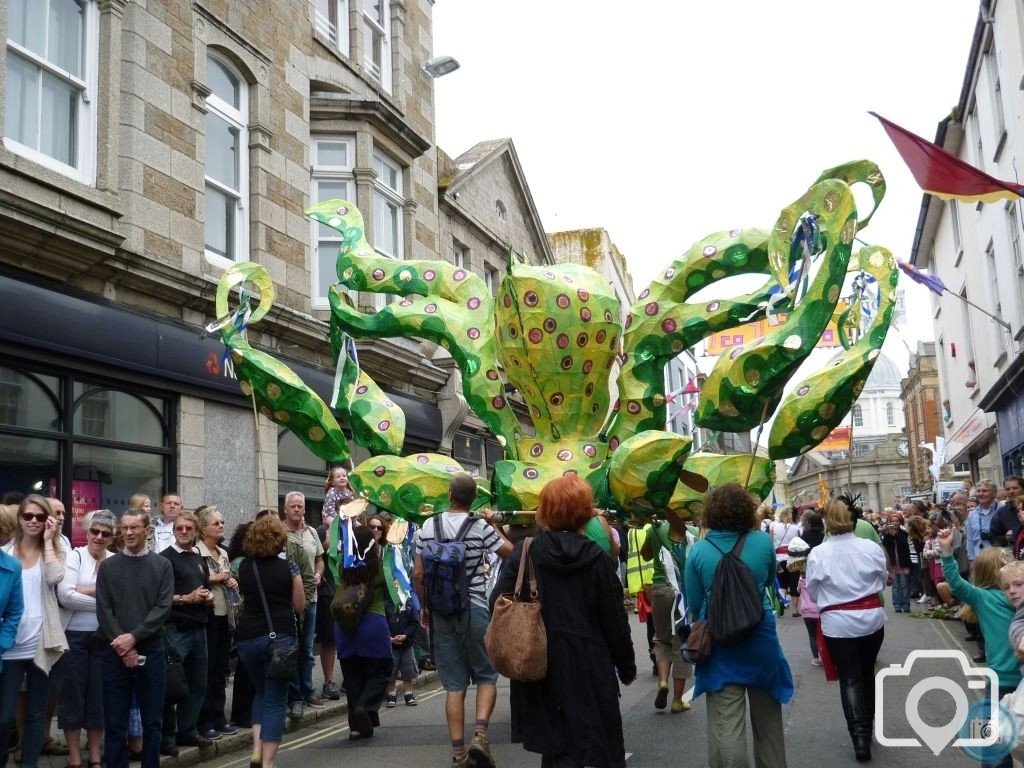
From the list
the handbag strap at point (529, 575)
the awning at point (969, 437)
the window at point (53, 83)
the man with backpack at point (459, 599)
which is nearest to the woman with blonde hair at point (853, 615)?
the man with backpack at point (459, 599)

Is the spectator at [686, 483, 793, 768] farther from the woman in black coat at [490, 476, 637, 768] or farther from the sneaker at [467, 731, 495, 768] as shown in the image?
the sneaker at [467, 731, 495, 768]

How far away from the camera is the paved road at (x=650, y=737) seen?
6.73 m

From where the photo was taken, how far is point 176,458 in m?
11.4

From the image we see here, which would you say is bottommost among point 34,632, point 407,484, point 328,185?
point 34,632

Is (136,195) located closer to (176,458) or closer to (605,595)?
(176,458)

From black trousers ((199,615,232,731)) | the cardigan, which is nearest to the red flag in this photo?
black trousers ((199,615,232,731))

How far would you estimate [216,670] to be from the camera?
336 inches

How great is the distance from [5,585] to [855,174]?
5.77 m

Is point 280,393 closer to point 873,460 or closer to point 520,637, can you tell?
point 520,637

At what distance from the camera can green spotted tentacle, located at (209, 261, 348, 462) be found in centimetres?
760

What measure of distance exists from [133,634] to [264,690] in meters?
0.86

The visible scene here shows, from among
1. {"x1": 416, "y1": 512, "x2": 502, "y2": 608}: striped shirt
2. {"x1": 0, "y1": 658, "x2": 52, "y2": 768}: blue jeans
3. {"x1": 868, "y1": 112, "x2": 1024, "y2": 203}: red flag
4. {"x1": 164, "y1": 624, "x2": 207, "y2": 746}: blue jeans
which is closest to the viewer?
{"x1": 0, "y1": 658, "x2": 52, "y2": 768}: blue jeans

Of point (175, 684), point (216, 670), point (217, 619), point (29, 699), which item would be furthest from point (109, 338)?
point (29, 699)

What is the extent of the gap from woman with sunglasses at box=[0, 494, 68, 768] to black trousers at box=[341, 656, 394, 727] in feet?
7.32
